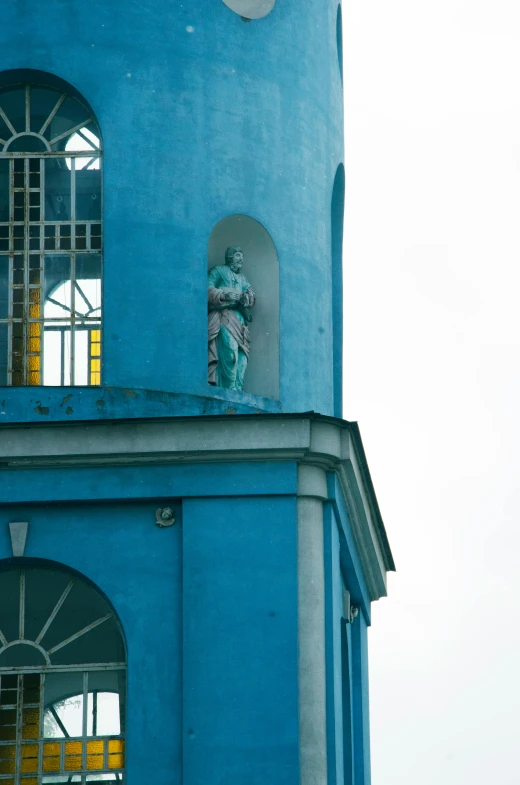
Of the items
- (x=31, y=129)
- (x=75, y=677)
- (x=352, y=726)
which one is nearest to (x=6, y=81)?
(x=31, y=129)

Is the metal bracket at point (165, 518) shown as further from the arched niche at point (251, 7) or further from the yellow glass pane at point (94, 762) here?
the arched niche at point (251, 7)

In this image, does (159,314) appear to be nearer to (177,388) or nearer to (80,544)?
(177,388)

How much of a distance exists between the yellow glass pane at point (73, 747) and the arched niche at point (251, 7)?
929 cm

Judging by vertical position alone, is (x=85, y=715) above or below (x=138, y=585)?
below

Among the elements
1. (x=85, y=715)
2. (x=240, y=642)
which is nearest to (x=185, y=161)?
(x=240, y=642)

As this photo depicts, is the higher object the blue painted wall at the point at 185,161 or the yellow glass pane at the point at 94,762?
the blue painted wall at the point at 185,161

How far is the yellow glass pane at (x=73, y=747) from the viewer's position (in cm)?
2838

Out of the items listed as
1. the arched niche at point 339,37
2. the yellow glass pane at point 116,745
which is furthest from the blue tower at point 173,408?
the arched niche at point 339,37

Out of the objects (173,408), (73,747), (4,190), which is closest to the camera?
(73,747)

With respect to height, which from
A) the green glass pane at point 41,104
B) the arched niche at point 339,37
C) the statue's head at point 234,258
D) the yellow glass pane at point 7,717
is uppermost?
the arched niche at point 339,37

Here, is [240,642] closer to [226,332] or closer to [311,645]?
[311,645]

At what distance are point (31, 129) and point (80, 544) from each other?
213 inches

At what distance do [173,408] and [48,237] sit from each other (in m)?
2.92

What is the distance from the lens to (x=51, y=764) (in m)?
28.3
